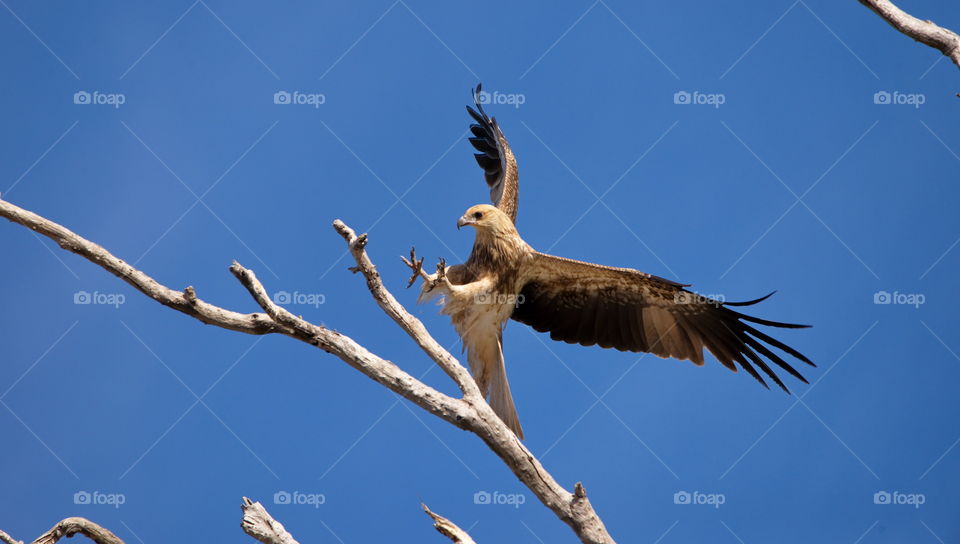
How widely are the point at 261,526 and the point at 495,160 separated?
592 cm

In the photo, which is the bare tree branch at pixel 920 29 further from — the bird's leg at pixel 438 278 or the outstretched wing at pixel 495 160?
the outstretched wing at pixel 495 160

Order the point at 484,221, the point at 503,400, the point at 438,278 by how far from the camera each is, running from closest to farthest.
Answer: the point at 438,278 < the point at 503,400 < the point at 484,221

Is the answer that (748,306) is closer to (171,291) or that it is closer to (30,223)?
(171,291)

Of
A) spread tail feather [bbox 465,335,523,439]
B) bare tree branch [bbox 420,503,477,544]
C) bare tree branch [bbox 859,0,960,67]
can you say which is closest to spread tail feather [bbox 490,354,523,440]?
spread tail feather [bbox 465,335,523,439]

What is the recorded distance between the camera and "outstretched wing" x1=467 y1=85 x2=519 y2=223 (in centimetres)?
905

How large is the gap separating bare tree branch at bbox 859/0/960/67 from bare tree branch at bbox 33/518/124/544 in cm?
527

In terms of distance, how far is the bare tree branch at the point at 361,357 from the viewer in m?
5.25

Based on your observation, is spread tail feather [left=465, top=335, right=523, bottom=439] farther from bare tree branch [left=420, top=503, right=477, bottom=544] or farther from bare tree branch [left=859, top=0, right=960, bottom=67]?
bare tree branch [left=859, top=0, right=960, bottom=67]

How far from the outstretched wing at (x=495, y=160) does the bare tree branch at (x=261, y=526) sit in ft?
14.2

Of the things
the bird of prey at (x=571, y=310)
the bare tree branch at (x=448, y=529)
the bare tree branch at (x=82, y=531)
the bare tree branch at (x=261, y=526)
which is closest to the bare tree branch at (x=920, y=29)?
the bird of prey at (x=571, y=310)

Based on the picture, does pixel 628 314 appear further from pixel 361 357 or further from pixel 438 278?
pixel 361 357

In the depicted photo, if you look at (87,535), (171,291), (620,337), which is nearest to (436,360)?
(171,291)

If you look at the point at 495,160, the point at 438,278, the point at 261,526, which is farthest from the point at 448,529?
the point at 495,160

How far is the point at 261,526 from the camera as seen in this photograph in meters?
5.12
